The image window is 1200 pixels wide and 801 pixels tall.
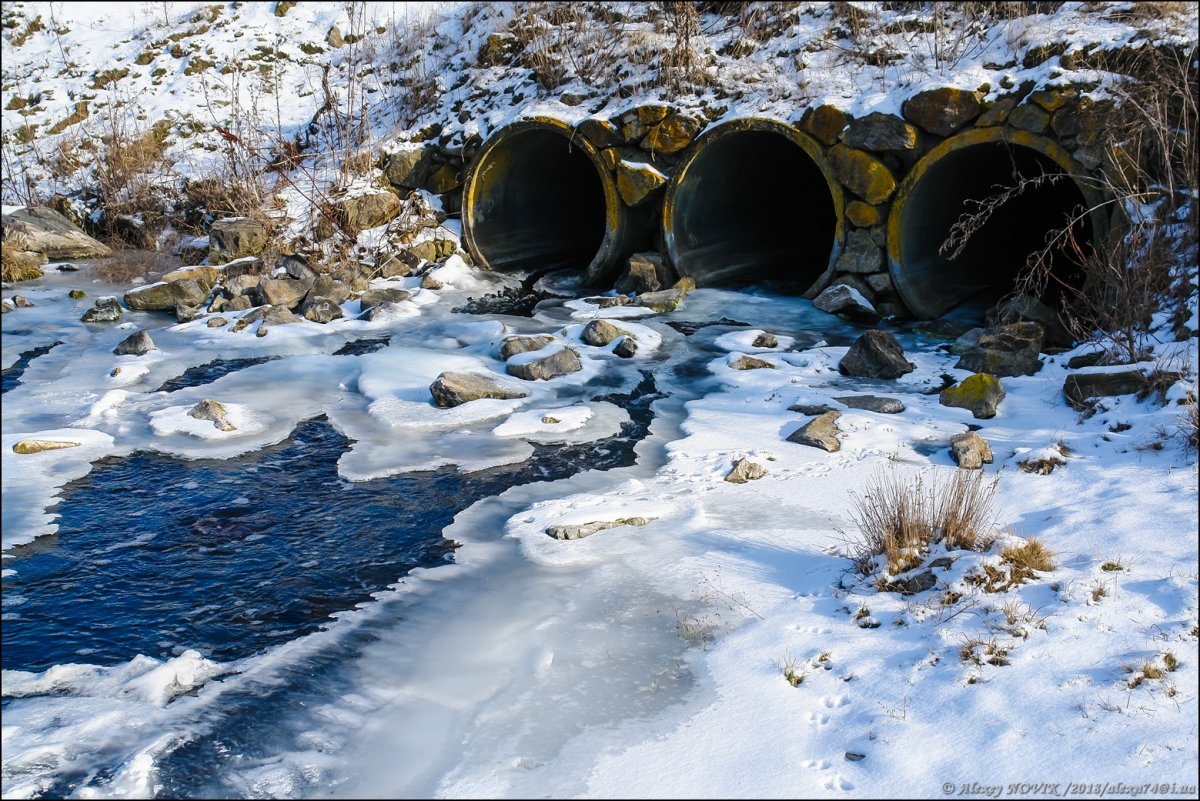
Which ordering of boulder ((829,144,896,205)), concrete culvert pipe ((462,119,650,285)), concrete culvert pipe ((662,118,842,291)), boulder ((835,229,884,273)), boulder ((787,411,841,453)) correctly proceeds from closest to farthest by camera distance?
boulder ((787,411,841,453)) → boulder ((829,144,896,205)) → boulder ((835,229,884,273)) → concrete culvert pipe ((662,118,842,291)) → concrete culvert pipe ((462,119,650,285))

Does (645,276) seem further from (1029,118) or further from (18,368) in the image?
(18,368)

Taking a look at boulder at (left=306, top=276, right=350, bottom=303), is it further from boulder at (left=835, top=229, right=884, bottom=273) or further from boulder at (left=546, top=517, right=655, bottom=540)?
boulder at (left=546, top=517, right=655, bottom=540)

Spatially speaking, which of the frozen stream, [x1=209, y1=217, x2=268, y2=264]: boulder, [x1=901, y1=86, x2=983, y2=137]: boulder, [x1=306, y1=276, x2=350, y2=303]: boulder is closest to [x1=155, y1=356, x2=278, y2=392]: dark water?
the frozen stream

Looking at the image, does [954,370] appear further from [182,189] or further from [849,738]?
[182,189]

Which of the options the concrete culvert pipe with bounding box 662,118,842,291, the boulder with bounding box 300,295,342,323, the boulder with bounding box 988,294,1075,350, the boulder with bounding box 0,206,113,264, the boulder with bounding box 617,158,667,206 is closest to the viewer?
the boulder with bounding box 988,294,1075,350

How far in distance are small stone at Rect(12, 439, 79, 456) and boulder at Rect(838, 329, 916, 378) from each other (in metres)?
5.40

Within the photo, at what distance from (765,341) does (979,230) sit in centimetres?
312

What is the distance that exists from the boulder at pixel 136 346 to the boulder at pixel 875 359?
19.0 feet

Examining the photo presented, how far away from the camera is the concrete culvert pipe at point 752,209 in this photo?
9684mm

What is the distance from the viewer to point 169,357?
26.6ft

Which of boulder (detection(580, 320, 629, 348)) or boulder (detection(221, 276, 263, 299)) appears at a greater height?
boulder (detection(221, 276, 263, 299))

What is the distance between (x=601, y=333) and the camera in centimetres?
818

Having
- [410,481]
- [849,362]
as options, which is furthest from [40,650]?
[849,362]

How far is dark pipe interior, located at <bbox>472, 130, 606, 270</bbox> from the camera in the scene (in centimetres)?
1119
